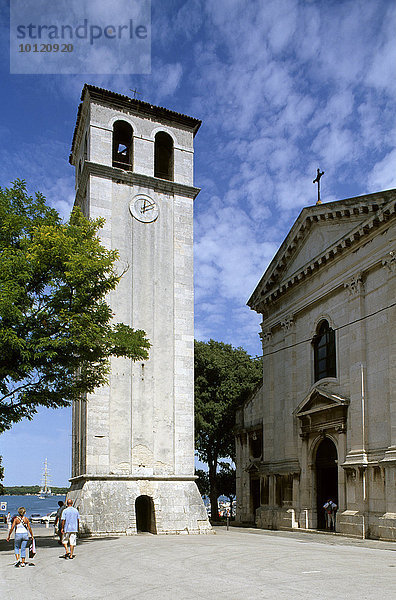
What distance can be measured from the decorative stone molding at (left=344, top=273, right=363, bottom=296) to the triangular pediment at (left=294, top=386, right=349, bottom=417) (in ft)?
13.8

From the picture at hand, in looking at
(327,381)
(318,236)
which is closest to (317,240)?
(318,236)

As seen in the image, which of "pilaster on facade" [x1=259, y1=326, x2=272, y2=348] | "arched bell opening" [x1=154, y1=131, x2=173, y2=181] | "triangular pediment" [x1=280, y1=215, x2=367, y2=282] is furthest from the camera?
"pilaster on facade" [x1=259, y1=326, x2=272, y2=348]

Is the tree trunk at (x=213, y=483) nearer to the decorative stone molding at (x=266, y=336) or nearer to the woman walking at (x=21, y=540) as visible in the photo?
the decorative stone molding at (x=266, y=336)

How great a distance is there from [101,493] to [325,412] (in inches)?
380

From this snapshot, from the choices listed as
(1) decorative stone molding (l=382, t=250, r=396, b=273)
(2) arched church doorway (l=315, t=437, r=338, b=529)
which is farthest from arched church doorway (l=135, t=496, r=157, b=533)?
(1) decorative stone molding (l=382, t=250, r=396, b=273)

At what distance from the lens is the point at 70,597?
33.5 ft

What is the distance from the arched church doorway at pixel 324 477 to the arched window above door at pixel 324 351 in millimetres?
2907

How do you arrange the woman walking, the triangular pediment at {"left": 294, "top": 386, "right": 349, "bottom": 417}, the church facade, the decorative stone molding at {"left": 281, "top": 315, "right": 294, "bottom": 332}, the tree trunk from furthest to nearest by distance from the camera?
the tree trunk < the decorative stone molding at {"left": 281, "top": 315, "right": 294, "bottom": 332} < the triangular pediment at {"left": 294, "top": 386, "right": 349, "bottom": 417} < the church facade < the woman walking

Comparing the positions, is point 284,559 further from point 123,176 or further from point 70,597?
point 123,176

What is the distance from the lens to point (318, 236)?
29406mm

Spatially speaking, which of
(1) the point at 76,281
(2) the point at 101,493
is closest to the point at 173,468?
(2) the point at 101,493

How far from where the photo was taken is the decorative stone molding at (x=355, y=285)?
2528 centimetres

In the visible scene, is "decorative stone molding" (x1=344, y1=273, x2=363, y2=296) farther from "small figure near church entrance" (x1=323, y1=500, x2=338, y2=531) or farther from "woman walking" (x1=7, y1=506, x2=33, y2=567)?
"woman walking" (x1=7, y1=506, x2=33, y2=567)

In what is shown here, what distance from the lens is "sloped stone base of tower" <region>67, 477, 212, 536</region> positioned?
2378 cm
